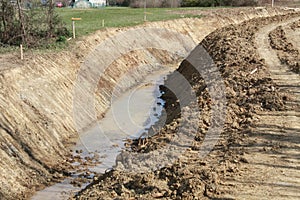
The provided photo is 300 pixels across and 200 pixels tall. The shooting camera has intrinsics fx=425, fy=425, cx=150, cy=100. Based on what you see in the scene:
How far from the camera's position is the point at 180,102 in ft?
61.4

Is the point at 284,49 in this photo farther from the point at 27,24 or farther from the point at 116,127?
the point at 27,24

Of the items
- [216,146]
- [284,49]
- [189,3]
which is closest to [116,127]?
[216,146]

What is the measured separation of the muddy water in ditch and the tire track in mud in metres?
5.36

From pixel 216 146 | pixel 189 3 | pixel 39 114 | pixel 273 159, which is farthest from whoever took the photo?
pixel 189 3

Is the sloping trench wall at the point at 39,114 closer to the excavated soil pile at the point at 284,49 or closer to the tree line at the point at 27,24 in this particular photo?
the tree line at the point at 27,24

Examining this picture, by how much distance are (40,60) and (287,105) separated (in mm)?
11164

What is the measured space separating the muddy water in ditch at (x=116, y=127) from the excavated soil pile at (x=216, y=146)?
0.92 metres

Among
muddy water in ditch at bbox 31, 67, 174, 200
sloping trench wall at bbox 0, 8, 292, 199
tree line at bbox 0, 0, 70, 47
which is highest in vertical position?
tree line at bbox 0, 0, 70, 47

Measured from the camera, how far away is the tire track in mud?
30.4 ft

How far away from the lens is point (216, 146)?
1185 centimetres

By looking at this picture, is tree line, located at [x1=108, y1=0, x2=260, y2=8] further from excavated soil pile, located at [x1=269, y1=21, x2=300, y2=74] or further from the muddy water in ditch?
the muddy water in ditch

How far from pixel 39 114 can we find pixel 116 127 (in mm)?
3844

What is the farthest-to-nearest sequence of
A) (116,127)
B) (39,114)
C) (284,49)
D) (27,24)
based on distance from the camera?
(27,24)
(284,49)
(116,127)
(39,114)

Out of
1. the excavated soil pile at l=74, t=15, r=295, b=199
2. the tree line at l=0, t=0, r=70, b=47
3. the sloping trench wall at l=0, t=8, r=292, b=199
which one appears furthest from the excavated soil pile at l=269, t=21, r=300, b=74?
the tree line at l=0, t=0, r=70, b=47
